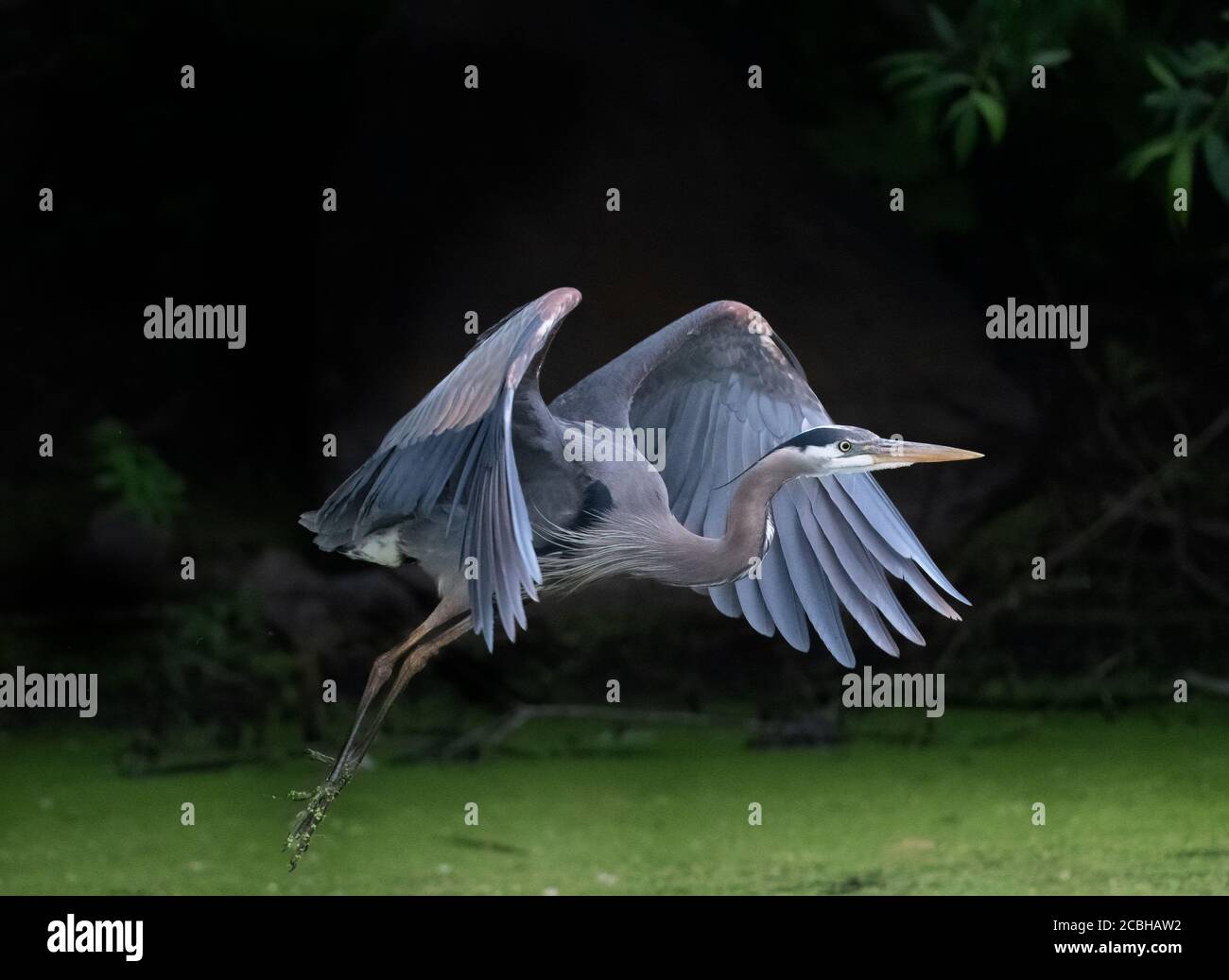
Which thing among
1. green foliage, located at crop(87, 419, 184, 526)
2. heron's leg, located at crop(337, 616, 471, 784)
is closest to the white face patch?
heron's leg, located at crop(337, 616, 471, 784)

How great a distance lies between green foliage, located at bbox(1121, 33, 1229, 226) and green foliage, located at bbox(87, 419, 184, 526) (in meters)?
2.14

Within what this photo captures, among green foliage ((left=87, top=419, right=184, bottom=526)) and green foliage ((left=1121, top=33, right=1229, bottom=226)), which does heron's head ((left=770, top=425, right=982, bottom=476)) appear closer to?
green foliage ((left=1121, top=33, right=1229, bottom=226))

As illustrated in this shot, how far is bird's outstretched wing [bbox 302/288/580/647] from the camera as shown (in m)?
1.96

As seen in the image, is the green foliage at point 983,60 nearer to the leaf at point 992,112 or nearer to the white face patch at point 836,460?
the leaf at point 992,112

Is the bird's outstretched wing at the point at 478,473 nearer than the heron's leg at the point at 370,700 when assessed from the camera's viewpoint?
Yes

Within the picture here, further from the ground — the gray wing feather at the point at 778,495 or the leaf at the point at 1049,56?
the leaf at the point at 1049,56

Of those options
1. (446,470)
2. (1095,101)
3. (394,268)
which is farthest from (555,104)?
(446,470)

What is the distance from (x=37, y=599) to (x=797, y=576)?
229 centimetres

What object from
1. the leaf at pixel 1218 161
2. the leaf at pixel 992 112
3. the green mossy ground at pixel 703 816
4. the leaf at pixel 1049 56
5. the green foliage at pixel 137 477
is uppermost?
the leaf at pixel 1049 56

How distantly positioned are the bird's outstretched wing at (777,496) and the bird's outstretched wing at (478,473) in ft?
1.22

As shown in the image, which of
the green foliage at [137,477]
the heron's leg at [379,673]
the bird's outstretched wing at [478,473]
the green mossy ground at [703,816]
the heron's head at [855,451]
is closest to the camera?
the bird's outstretched wing at [478,473]

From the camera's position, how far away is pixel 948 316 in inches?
160

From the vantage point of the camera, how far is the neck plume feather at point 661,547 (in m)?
2.28

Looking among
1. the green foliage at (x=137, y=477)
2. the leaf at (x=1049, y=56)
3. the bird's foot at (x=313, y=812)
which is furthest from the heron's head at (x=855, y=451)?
the green foliage at (x=137, y=477)
